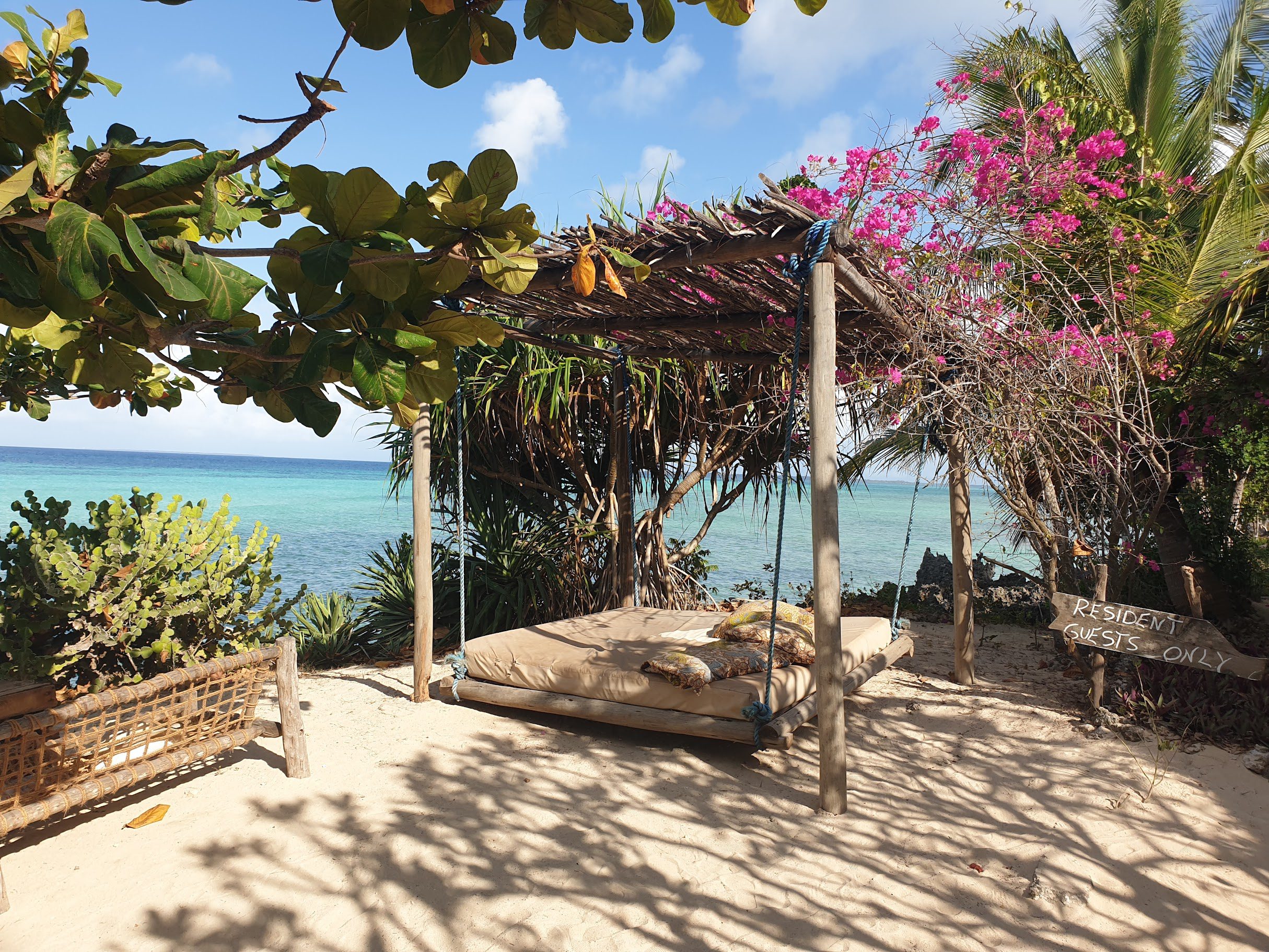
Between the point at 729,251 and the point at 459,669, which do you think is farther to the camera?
the point at 459,669

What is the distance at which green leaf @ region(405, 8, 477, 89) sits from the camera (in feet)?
3.21

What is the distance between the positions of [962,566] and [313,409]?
15.6 ft

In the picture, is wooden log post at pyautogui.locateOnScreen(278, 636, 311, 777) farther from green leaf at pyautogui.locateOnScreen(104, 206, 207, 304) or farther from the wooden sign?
the wooden sign

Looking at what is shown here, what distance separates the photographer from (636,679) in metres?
3.92

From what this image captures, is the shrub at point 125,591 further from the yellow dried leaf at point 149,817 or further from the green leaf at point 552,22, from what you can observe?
the green leaf at point 552,22

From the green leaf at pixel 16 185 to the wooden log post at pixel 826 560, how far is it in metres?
2.71

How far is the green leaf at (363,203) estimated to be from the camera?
3.01 feet

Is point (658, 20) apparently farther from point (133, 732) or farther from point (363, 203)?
point (133, 732)

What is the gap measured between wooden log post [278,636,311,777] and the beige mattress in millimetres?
1163

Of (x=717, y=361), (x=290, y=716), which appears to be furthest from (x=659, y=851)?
(x=717, y=361)

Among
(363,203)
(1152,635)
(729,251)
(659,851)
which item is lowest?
(659,851)

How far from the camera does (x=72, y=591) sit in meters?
3.09

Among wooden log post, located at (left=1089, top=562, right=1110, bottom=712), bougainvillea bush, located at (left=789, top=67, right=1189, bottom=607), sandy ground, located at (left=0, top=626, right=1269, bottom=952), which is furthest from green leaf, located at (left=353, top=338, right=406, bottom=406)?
wooden log post, located at (left=1089, top=562, right=1110, bottom=712)

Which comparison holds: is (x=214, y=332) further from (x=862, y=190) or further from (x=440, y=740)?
(x=862, y=190)
